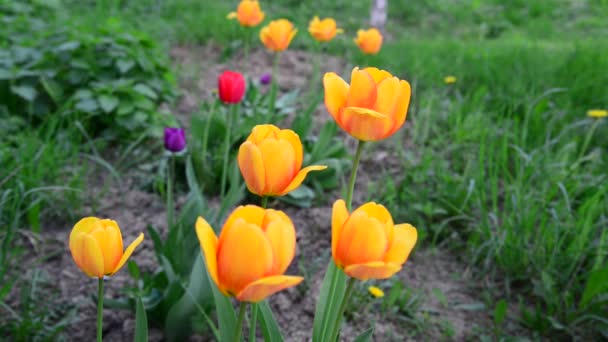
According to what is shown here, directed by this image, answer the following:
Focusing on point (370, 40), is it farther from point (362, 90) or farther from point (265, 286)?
point (265, 286)

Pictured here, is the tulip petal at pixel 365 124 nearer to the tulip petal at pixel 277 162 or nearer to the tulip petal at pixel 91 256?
the tulip petal at pixel 277 162

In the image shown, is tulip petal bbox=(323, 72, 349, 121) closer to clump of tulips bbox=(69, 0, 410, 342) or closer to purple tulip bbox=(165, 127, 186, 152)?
clump of tulips bbox=(69, 0, 410, 342)

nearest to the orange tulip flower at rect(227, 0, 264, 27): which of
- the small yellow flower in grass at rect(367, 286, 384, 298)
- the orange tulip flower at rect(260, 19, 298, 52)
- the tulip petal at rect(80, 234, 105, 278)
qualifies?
the orange tulip flower at rect(260, 19, 298, 52)

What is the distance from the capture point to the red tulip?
5.40 feet

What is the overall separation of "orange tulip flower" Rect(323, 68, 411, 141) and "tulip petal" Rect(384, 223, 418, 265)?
21 centimetres

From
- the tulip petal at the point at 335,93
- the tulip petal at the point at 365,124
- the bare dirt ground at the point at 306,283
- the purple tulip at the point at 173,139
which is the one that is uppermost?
the tulip petal at the point at 335,93

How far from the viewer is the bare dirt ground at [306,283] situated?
1.57m

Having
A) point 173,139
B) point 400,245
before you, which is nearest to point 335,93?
point 400,245

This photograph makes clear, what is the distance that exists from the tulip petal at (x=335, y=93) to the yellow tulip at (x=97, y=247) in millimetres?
386

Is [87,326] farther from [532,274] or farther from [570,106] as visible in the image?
[570,106]

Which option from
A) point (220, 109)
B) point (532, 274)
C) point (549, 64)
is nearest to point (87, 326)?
point (220, 109)

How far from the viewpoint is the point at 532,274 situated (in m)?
1.78

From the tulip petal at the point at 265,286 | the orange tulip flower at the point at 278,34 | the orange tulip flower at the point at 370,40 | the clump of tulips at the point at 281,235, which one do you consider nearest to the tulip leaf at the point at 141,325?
the clump of tulips at the point at 281,235

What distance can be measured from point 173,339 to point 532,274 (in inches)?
44.3
